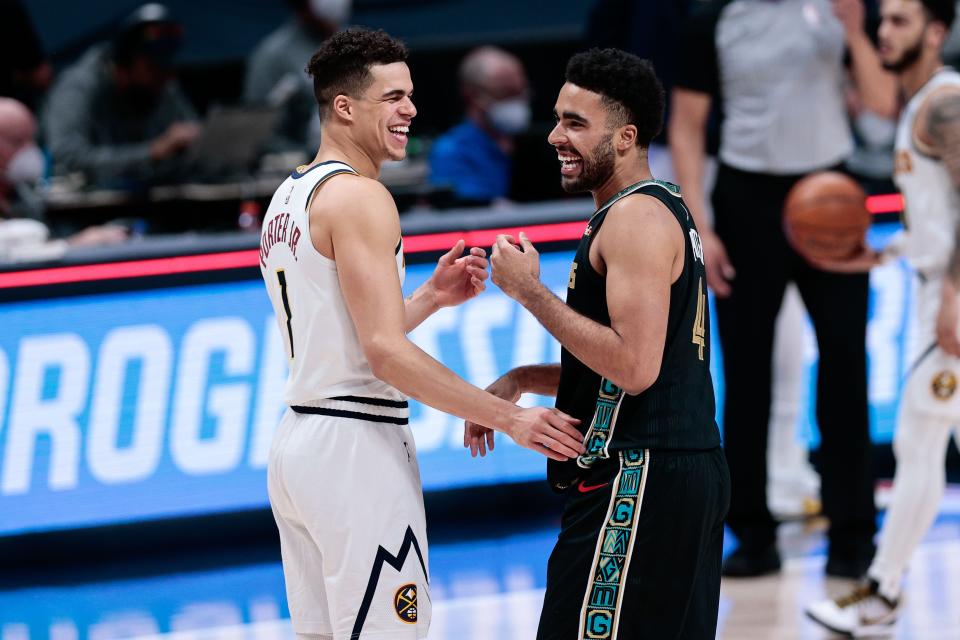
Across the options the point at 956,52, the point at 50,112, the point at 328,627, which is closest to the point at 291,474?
the point at 328,627

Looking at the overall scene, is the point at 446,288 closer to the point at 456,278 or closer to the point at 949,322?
the point at 456,278

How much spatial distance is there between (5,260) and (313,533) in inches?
134

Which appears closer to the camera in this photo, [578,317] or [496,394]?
[578,317]

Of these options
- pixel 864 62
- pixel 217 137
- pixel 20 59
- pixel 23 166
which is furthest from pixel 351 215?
pixel 20 59

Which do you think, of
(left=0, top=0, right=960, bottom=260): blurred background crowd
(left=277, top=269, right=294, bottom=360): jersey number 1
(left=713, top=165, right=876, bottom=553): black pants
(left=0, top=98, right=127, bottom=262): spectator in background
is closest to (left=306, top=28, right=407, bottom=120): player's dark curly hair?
(left=277, top=269, right=294, bottom=360): jersey number 1

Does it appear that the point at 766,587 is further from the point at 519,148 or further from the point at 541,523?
the point at 519,148

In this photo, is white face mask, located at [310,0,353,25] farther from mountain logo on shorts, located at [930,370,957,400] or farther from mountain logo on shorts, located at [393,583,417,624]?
mountain logo on shorts, located at [393,583,417,624]

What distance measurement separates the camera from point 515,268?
3.50 m

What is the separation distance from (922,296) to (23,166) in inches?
175

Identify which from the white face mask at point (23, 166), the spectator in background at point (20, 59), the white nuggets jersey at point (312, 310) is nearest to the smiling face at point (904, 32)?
the white nuggets jersey at point (312, 310)

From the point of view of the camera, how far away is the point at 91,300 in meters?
6.38

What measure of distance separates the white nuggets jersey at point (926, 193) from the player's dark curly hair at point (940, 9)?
0.22m

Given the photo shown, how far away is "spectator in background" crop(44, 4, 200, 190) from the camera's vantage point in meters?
8.48

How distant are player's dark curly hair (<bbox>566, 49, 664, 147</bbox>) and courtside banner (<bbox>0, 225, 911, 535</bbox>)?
3196 millimetres
